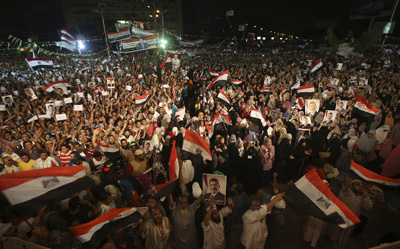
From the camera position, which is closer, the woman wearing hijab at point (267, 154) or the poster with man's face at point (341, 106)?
the woman wearing hijab at point (267, 154)

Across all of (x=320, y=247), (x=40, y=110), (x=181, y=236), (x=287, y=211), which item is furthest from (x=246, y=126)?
(x=40, y=110)

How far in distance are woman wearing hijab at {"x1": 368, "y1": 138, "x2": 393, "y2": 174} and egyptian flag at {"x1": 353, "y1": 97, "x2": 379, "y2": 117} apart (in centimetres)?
170

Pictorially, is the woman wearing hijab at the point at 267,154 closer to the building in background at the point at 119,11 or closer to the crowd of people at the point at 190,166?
the crowd of people at the point at 190,166

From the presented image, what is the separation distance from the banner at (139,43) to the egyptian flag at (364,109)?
14957mm

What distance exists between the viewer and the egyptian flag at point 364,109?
7.09 m

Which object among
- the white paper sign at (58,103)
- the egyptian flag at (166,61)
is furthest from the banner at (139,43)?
the white paper sign at (58,103)

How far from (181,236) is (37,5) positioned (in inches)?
3866

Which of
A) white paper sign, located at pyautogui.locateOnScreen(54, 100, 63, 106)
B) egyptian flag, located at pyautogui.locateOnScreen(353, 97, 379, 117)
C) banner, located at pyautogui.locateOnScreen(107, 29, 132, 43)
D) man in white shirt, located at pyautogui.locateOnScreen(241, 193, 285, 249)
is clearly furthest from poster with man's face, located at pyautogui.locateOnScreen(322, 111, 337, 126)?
banner, located at pyautogui.locateOnScreen(107, 29, 132, 43)

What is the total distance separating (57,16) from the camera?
73.2 meters

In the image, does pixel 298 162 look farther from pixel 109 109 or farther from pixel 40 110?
pixel 40 110

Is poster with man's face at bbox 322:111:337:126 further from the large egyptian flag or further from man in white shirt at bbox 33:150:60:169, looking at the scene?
man in white shirt at bbox 33:150:60:169

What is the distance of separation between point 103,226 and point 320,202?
334cm

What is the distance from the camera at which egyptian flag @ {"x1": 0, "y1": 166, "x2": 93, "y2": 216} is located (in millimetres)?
3010

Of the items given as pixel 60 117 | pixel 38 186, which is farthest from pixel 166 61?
pixel 38 186
